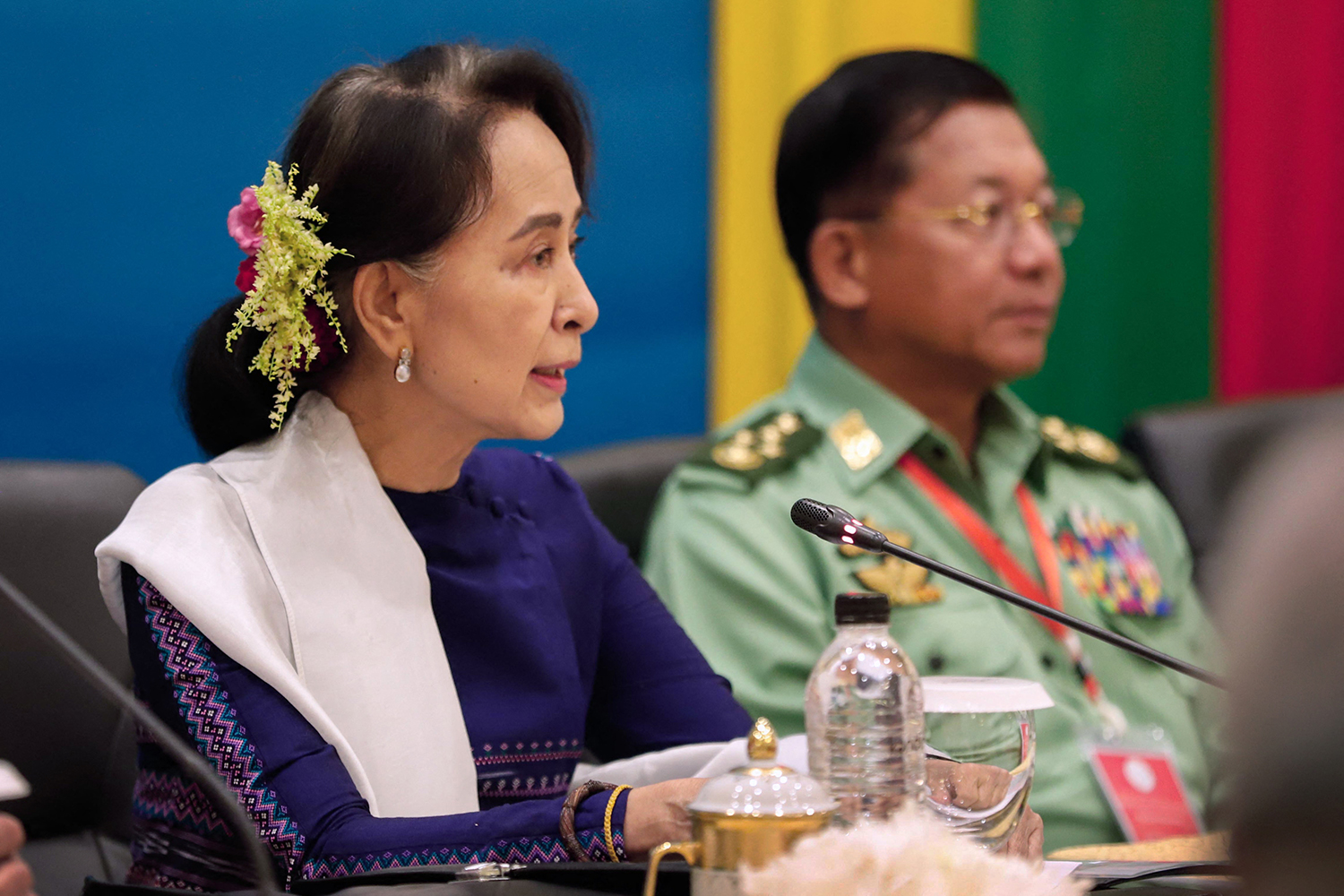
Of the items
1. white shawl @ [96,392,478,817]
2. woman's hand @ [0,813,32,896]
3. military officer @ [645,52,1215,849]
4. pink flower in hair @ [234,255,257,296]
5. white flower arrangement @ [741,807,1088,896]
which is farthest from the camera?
military officer @ [645,52,1215,849]

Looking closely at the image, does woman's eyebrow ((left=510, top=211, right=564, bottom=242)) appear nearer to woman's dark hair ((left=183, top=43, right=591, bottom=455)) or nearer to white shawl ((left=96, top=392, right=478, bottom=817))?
woman's dark hair ((left=183, top=43, right=591, bottom=455))

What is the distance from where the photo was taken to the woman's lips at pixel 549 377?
1662 millimetres

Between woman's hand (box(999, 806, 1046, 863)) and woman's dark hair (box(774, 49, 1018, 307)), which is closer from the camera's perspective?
woman's hand (box(999, 806, 1046, 863))

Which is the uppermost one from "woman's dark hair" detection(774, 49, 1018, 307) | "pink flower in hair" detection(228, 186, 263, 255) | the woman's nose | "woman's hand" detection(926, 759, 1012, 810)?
"woman's dark hair" detection(774, 49, 1018, 307)

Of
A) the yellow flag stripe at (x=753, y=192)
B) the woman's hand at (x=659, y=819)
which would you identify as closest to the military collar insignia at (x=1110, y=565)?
the yellow flag stripe at (x=753, y=192)

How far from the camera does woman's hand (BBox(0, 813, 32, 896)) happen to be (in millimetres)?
991

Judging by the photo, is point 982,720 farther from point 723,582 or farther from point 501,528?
point 723,582

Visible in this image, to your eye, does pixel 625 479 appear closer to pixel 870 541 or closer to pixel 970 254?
pixel 970 254

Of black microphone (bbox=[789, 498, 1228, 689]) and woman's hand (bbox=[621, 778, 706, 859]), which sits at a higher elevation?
black microphone (bbox=[789, 498, 1228, 689])

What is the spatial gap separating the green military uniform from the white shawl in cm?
78

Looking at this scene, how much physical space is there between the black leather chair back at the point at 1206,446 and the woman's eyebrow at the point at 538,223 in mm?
1672

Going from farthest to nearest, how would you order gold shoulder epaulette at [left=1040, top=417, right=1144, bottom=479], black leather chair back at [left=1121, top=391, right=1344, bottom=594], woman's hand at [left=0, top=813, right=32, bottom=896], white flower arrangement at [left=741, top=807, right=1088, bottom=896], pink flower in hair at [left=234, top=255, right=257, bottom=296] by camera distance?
black leather chair back at [left=1121, top=391, right=1344, bottom=594]
gold shoulder epaulette at [left=1040, top=417, right=1144, bottom=479]
pink flower in hair at [left=234, top=255, right=257, bottom=296]
woman's hand at [left=0, top=813, right=32, bottom=896]
white flower arrangement at [left=741, top=807, right=1088, bottom=896]

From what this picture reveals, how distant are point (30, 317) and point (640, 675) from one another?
1.10 meters

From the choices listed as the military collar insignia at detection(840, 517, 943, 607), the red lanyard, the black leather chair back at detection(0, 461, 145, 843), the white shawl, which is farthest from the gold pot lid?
the red lanyard
